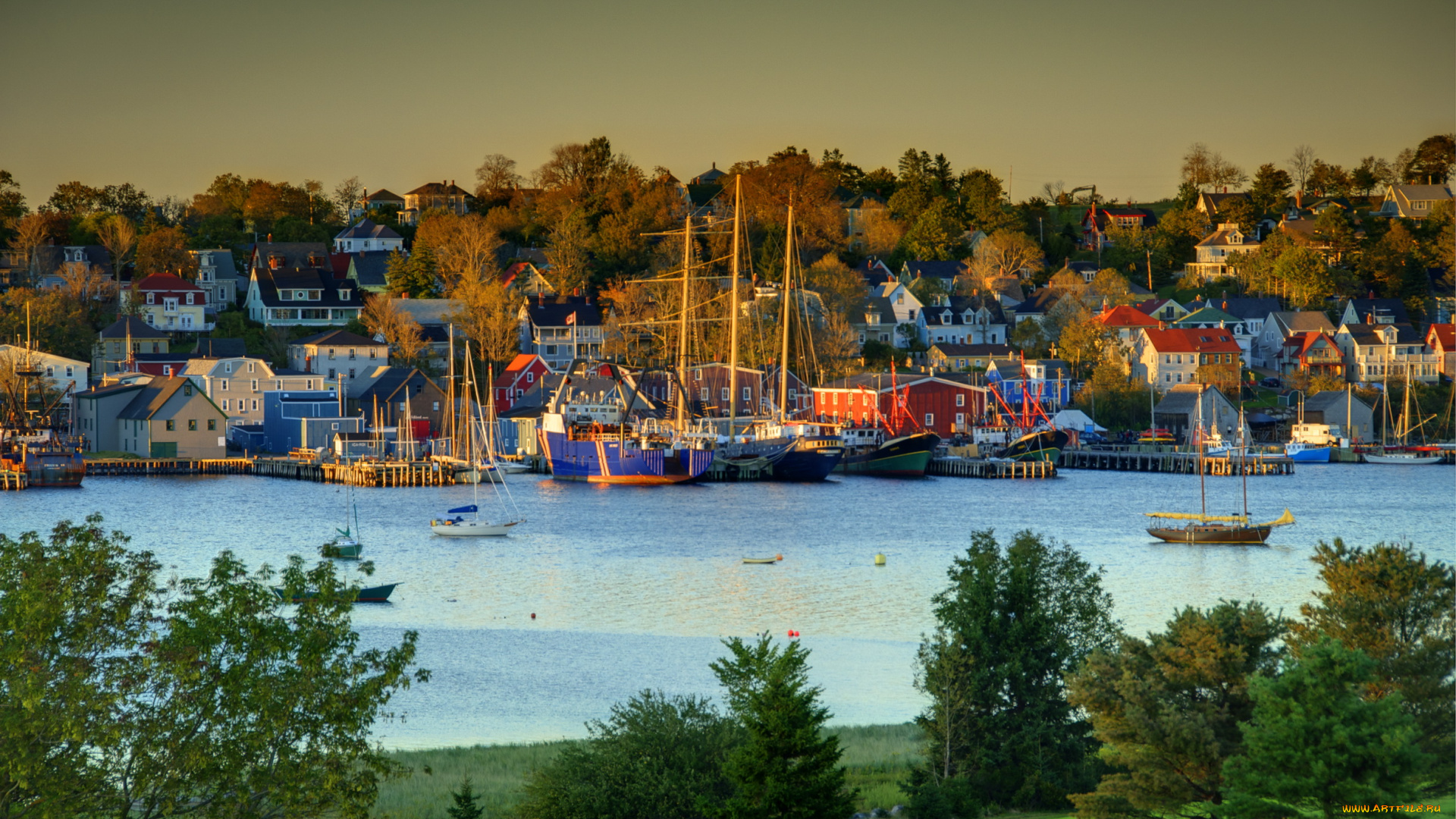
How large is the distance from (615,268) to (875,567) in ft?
217

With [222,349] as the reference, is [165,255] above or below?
above

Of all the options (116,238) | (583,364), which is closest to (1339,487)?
(583,364)

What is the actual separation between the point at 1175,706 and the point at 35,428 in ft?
224

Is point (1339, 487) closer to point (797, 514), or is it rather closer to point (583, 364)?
point (797, 514)

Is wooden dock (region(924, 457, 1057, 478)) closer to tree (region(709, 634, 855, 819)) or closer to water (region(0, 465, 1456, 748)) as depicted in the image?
water (region(0, 465, 1456, 748))

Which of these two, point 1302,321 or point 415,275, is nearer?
point 1302,321

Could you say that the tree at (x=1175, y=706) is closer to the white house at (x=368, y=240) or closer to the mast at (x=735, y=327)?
the mast at (x=735, y=327)

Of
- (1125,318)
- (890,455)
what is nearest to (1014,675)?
(890,455)

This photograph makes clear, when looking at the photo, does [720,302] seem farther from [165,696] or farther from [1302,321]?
[165,696]

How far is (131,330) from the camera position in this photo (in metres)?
88.0

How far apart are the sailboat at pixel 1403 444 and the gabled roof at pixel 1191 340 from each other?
939cm

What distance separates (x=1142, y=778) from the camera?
14.7 m

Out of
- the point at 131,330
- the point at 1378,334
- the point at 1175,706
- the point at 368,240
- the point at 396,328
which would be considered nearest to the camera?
the point at 1175,706

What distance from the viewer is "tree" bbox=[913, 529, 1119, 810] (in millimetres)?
17938
